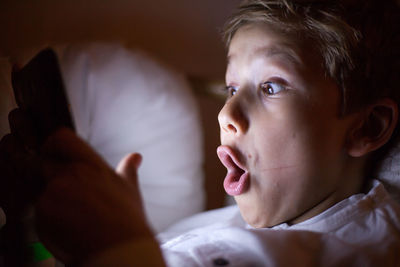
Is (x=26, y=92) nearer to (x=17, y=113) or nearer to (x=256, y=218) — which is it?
(x=17, y=113)

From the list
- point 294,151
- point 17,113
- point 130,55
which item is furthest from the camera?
point 130,55

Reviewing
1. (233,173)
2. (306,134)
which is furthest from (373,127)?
(233,173)

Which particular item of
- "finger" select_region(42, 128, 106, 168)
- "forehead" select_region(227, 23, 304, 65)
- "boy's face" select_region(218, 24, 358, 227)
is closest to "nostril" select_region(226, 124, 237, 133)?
"boy's face" select_region(218, 24, 358, 227)

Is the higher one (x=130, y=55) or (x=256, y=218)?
(x=130, y=55)

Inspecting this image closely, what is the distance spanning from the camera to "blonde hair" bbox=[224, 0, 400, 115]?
0.49 meters

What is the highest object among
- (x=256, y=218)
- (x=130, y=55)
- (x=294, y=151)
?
(x=130, y=55)

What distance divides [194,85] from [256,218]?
1.26 ft

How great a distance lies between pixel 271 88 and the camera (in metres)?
0.49

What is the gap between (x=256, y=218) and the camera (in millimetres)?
520

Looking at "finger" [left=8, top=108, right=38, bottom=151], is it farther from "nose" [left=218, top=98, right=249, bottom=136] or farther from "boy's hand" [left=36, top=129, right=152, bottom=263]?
"nose" [left=218, top=98, right=249, bottom=136]

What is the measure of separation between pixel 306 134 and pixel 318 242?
0.14 meters

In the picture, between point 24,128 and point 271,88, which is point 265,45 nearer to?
point 271,88

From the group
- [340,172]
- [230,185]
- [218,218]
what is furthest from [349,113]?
[218,218]

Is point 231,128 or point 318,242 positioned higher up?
point 231,128
